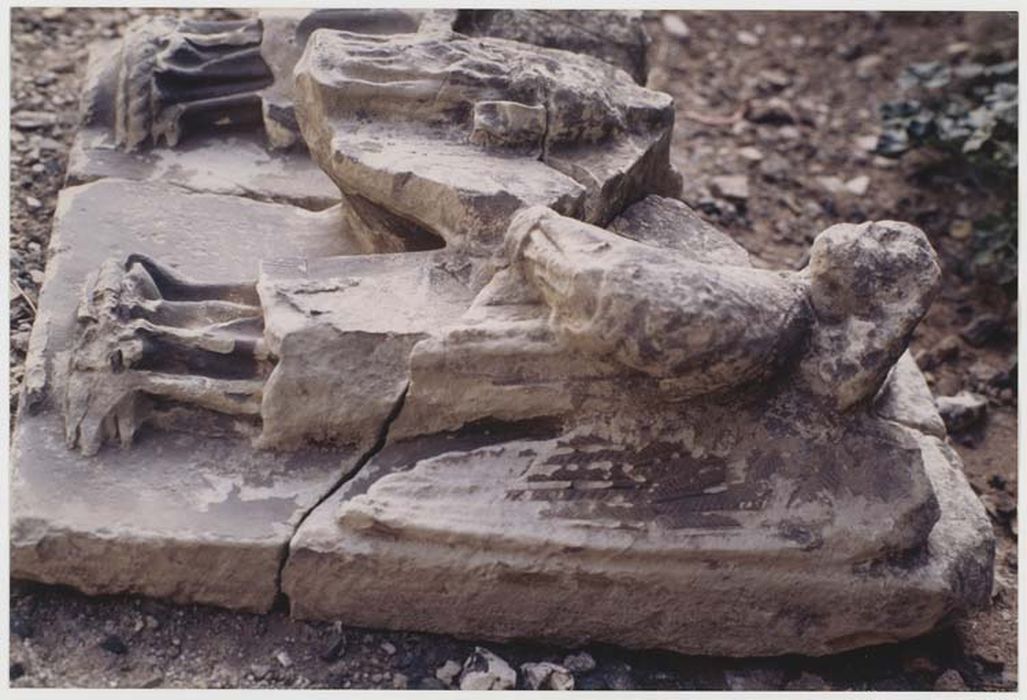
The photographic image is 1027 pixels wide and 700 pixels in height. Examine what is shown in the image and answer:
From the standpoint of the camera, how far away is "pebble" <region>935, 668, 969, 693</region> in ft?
10.1

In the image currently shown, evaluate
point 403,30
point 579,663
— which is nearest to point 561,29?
point 403,30

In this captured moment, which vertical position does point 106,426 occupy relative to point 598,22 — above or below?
below

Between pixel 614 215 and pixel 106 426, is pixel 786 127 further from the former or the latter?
pixel 106 426

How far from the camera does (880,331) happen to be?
9.27ft

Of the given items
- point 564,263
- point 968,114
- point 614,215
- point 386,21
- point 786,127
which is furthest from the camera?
point 786,127

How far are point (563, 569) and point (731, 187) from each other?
2.36 m

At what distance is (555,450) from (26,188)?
6.41 feet

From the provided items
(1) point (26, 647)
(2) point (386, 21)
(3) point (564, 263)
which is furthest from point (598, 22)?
(1) point (26, 647)

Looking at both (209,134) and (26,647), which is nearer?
(26,647)

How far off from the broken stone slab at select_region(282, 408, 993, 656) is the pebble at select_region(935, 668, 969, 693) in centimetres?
19

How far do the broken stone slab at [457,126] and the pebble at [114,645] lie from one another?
3.47 feet

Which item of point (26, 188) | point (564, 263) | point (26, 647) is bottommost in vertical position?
point (26, 647)

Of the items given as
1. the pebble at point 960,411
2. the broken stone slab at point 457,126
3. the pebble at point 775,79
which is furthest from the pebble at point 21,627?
the pebble at point 775,79

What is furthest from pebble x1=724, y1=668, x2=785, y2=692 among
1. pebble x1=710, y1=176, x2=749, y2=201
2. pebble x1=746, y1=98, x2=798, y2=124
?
pebble x1=746, y1=98, x2=798, y2=124
